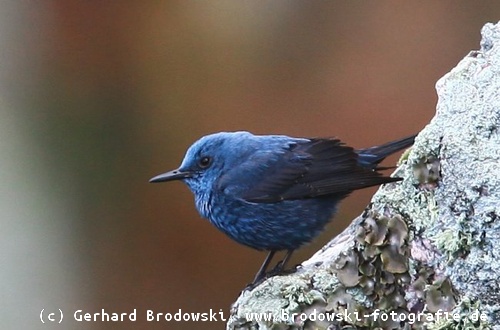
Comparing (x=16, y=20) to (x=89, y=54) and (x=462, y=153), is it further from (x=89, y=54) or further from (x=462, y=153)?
(x=462, y=153)

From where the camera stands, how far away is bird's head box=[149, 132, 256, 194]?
4520mm

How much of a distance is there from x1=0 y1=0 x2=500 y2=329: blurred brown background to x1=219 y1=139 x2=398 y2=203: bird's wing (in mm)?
3597

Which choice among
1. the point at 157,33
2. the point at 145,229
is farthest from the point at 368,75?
the point at 145,229

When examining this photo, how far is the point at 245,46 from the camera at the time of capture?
324 inches

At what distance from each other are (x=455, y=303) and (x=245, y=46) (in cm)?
548

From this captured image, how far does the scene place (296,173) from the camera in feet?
14.3

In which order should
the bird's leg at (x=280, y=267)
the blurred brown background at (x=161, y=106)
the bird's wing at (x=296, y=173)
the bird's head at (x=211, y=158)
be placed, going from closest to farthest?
the bird's leg at (x=280, y=267)
the bird's wing at (x=296, y=173)
the bird's head at (x=211, y=158)
the blurred brown background at (x=161, y=106)

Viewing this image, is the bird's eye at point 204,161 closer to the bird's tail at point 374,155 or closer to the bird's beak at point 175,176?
the bird's beak at point 175,176

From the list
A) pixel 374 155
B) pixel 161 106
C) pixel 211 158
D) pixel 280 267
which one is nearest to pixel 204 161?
pixel 211 158

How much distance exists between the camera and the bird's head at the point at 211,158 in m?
4.52

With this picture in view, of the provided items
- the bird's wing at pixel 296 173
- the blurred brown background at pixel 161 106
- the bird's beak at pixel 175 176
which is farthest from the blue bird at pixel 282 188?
the blurred brown background at pixel 161 106

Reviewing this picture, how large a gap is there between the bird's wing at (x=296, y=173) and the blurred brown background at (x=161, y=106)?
3597 millimetres

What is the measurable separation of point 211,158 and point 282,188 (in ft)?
1.52

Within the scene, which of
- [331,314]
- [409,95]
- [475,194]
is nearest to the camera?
[475,194]
